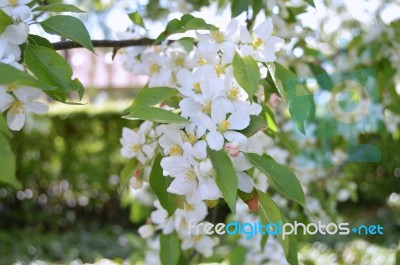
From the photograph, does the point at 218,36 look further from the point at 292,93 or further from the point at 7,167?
the point at 7,167

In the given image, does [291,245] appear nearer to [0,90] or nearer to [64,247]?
[0,90]

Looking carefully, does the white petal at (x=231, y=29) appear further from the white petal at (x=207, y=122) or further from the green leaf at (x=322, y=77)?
the green leaf at (x=322, y=77)

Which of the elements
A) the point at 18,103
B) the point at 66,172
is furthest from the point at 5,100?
the point at 66,172

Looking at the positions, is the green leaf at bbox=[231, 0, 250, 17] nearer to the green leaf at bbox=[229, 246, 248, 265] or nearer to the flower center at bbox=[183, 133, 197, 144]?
the flower center at bbox=[183, 133, 197, 144]

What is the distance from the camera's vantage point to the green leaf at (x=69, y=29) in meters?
0.89

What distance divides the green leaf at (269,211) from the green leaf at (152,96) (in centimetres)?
21

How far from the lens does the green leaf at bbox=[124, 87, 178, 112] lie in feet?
3.11

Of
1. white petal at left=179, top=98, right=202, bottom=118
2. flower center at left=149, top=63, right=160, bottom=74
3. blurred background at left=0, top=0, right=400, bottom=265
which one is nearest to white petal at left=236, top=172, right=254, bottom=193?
white petal at left=179, top=98, right=202, bottom=118

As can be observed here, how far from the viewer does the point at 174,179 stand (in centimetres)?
87

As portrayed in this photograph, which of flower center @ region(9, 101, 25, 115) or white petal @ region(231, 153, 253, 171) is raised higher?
flower center @ region(9, 101, 25, 115)

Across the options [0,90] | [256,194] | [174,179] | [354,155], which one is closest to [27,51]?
[0,90]

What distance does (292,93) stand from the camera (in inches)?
39.6

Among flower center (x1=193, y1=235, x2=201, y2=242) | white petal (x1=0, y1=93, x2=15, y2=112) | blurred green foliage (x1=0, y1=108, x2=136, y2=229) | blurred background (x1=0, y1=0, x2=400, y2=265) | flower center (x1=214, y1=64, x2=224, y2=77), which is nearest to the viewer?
white petal (x1=0, y1=93, x2=15, y2=112)

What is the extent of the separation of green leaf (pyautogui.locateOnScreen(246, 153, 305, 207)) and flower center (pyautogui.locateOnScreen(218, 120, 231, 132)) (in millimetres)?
50
